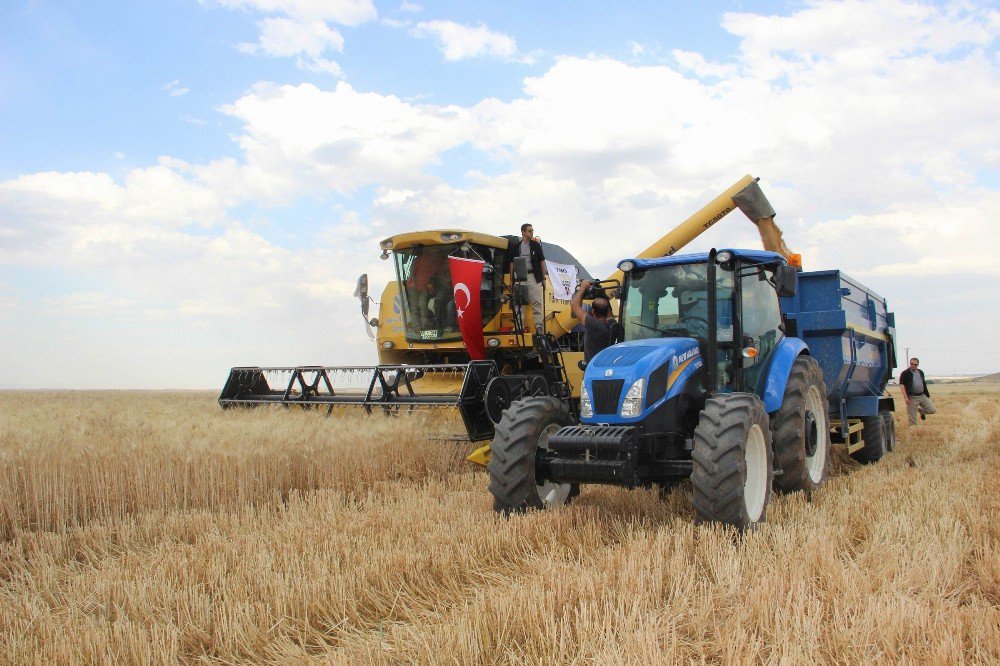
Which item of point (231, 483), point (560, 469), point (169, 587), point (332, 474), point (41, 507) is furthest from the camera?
point (332, 474)

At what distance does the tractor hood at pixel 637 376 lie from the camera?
5.14 meters

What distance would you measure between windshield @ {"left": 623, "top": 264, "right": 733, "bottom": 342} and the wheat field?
1.28 m

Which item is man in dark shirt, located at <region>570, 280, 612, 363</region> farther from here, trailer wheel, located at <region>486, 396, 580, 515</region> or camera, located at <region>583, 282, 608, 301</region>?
trailer wheel, located at <region>486, 396, 580, 515</region>

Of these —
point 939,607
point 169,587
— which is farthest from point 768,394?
point 169,587

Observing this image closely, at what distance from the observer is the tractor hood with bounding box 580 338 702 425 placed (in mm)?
5137

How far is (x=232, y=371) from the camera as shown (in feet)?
35.6

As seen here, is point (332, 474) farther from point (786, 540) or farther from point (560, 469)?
point (786, 540)

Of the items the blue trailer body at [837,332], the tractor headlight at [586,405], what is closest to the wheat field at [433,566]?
the tractor headlight at [586,405]

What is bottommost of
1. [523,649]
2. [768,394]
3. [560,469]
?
[523,649]

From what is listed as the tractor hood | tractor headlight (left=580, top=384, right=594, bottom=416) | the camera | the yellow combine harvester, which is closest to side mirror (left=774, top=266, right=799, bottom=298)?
the tractor hood

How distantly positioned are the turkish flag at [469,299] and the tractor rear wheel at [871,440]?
4.82m

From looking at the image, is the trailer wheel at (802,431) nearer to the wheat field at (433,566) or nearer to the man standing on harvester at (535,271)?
the wheat field at (433,566)

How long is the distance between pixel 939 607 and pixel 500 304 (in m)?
7.69

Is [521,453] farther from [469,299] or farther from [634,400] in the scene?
[469,299]
